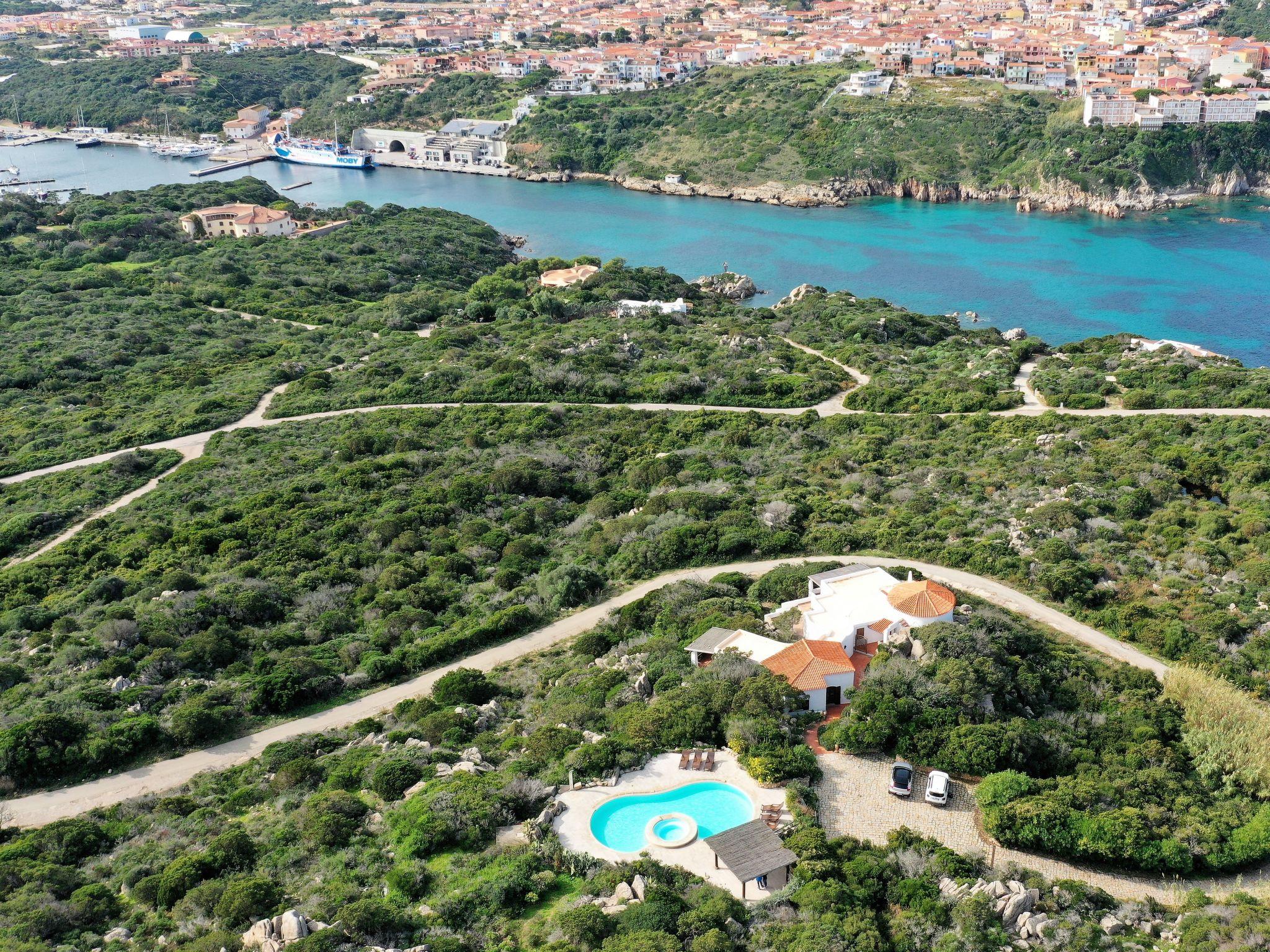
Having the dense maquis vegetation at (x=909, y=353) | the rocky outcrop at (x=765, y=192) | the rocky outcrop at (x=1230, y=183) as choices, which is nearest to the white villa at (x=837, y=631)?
the dense maquis vegetation at (x=909, y=353)

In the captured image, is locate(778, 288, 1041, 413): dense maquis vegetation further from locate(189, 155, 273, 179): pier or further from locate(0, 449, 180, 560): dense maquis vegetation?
locate(189, 155, 273, 179): pier

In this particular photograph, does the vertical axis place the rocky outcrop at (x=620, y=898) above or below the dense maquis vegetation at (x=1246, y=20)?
below

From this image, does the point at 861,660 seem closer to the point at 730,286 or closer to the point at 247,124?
the point at 730,286

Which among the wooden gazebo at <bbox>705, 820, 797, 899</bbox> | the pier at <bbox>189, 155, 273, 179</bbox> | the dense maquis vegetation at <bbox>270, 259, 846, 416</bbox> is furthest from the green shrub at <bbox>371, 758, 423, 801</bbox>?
the pier at <bbox>189, 155, 273, 179</bbox>

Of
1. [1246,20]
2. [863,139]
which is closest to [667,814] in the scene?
[863,139]

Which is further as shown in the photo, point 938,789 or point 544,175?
point 544,175

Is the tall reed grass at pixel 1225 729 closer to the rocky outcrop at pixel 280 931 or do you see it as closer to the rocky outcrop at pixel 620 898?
the rocky outcrop at pixel 620 898
